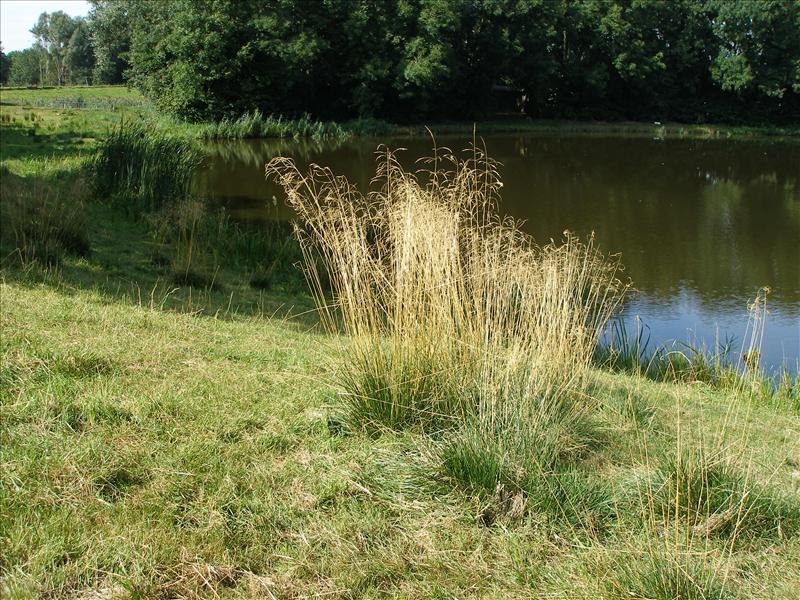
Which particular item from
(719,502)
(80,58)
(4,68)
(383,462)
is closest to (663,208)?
(719,502)

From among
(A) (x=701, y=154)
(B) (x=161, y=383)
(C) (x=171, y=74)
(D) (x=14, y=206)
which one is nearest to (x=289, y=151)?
(C) (x=171, y=74)

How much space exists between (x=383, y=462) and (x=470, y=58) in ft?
136

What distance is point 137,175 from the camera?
41.7 feet

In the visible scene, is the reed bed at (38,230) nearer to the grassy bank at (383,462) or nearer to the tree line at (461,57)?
the grassy bank at (383,462)

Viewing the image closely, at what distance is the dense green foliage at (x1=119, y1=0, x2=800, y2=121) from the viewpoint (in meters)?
34.7

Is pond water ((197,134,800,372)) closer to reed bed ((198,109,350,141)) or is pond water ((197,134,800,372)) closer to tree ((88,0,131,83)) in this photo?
reed bed ((198,109,350,141))

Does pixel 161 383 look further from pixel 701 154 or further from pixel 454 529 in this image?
pixel 701 154

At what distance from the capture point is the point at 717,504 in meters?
3.39

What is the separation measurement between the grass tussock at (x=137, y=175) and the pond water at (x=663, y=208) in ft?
6.95

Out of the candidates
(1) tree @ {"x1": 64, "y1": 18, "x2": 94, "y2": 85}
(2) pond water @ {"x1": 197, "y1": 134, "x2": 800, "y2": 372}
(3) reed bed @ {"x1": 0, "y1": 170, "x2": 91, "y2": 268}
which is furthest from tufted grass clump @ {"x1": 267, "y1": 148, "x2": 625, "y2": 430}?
(1) tree @ {"x1": 64, "y1": 18, "x2": 94, "y2": 85}

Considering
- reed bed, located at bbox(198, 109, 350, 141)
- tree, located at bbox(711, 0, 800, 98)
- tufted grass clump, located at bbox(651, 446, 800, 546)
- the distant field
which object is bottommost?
tufted grass clump, located at bbox(651, 446, 800, 546)

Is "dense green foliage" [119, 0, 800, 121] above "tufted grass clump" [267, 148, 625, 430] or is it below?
above

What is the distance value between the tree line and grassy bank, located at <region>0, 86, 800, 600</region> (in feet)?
103

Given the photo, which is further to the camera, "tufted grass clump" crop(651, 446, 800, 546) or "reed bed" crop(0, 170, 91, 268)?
"reed bed" crop(0, 170, 91, 268)
